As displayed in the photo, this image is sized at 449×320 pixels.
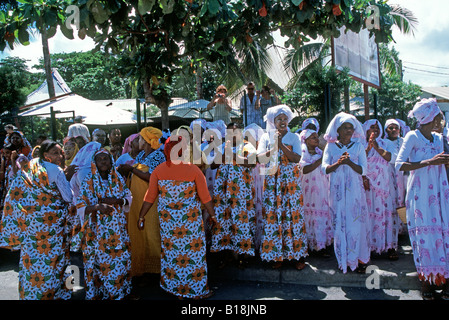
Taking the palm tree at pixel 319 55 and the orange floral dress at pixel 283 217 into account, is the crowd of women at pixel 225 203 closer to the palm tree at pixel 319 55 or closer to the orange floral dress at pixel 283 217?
the orange floral dress at pixel 283 217

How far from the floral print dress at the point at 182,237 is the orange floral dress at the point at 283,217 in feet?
3.32

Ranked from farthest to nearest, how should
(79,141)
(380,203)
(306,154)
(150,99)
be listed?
(150,99) < (79,141) < (306,154) < (380,203)

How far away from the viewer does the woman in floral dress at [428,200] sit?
406 cm

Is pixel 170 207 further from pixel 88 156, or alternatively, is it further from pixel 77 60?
pixel 77 60

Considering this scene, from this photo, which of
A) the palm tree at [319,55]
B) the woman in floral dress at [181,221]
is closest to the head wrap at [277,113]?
the woman in floral dress at [181,221]

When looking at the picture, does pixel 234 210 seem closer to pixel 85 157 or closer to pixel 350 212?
pixel 350 212

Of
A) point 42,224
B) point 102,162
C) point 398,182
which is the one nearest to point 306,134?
point 398,182

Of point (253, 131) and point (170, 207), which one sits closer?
point (170, 207)

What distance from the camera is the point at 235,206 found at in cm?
499

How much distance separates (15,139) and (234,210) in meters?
4.12

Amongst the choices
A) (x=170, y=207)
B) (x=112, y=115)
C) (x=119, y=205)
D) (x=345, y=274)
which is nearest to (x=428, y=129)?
(x=345, y=274)

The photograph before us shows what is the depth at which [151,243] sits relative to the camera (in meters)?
4.86
